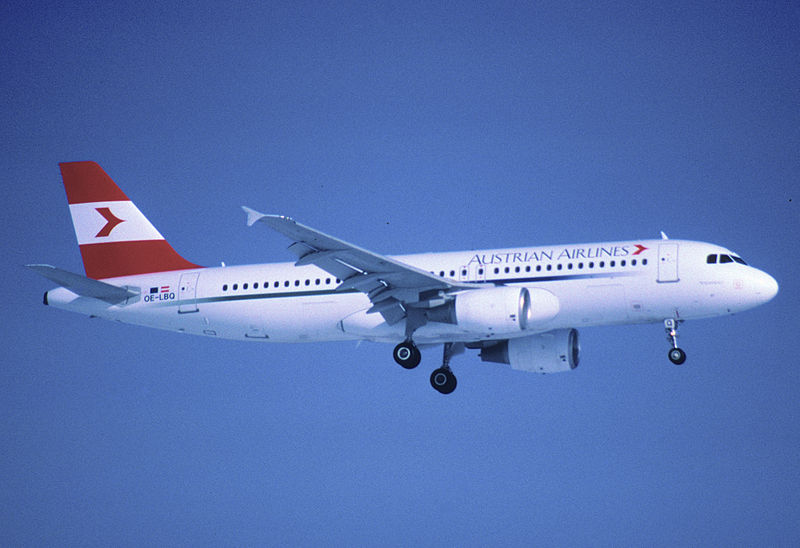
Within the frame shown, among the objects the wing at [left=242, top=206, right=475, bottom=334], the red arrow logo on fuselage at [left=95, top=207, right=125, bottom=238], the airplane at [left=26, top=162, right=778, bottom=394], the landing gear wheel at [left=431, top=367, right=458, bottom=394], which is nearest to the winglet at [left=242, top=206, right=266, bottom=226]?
the airplane at [left=26, top=162, right=778, bottom=394]

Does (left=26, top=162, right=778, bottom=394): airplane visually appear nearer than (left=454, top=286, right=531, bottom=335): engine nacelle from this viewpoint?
No

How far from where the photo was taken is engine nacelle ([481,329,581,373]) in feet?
132

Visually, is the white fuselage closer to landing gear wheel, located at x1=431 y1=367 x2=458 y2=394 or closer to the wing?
the wing

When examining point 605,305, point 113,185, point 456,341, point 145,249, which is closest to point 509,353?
point 456,341

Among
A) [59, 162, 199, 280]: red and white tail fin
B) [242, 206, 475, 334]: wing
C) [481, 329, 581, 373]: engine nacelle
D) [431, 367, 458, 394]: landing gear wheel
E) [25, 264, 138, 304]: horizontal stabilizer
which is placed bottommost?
[431, 367, 458, 394]: landing gear wheel

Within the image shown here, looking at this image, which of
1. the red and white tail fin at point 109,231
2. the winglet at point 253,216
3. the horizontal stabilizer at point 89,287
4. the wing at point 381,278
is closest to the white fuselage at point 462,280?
the horizontal stabilizer at point 89,287

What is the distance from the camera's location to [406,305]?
37812mm

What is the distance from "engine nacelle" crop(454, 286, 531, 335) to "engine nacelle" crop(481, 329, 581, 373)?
188 inches

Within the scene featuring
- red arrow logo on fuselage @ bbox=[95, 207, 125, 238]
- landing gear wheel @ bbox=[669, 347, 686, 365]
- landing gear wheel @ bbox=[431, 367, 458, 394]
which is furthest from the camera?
red arrow logo on fuselage @ bbox=[95, 207, 125, 238]

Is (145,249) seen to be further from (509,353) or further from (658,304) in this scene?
(658,304)

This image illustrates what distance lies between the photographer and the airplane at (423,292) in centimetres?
3566

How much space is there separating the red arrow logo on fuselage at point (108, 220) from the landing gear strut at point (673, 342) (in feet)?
72.4

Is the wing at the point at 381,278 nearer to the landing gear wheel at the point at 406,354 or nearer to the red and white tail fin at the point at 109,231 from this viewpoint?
the landing gear wheel at the point at 406,354

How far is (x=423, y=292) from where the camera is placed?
37.3m
